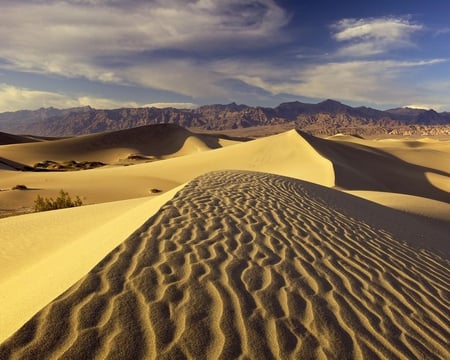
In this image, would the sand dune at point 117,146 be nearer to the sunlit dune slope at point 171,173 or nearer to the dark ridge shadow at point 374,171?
the sunlit dune slope at point 171,173

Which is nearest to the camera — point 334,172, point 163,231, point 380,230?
point 163,231

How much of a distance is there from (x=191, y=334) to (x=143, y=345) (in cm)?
35

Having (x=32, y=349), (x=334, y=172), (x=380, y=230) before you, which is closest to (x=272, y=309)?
(x=32, y=349)

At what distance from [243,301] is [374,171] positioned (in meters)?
27.1

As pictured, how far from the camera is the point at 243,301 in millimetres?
3170

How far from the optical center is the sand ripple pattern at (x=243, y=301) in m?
2.51

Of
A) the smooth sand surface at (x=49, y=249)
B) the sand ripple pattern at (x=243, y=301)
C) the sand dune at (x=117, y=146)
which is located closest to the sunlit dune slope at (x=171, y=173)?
the smooth sand surface at (x=49, y=249)

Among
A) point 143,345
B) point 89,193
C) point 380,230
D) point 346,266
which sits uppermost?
point 143,345

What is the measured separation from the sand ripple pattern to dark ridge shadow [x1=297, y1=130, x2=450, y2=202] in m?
14.5

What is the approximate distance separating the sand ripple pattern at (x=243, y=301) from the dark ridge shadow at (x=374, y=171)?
47.5 feet

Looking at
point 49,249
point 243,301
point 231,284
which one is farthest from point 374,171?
point 243,301

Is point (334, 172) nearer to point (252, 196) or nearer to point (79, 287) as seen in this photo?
point (252, 196)

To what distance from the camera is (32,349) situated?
2.28m

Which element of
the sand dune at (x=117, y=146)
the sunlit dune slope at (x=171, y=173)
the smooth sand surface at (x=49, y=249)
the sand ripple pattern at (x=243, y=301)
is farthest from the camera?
the sand dune at (x=117, y=146)
